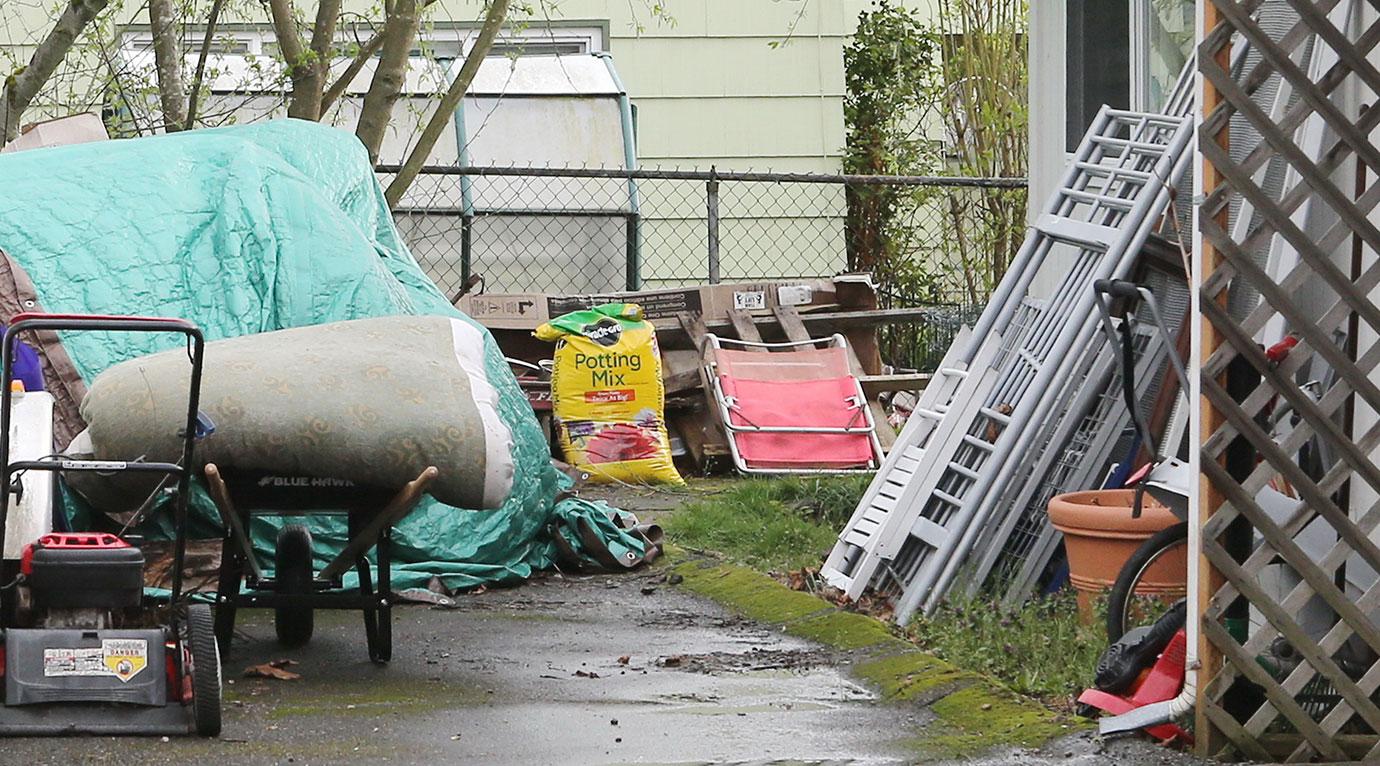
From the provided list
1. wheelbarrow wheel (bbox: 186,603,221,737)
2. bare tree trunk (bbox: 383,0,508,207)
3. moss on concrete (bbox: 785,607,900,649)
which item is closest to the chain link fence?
bare tree trunk (bbox: 383,0,508,207)

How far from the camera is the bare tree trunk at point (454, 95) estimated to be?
1012cm

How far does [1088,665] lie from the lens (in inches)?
214

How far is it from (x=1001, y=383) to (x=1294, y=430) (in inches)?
98.6

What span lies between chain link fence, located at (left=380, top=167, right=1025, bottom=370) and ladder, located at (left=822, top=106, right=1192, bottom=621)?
5.33 metres

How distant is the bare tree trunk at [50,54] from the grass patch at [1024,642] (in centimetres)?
363

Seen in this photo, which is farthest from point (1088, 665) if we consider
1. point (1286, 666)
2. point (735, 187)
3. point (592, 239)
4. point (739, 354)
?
point (735, 187)

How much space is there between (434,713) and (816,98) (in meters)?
9.28

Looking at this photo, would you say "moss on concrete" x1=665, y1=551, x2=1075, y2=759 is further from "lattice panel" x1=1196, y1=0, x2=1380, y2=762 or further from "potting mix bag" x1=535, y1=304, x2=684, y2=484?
"potting mix bag" x1=535, y1=304, x2=684, y2=484

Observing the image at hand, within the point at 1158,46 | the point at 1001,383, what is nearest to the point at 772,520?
the point at 1001,383

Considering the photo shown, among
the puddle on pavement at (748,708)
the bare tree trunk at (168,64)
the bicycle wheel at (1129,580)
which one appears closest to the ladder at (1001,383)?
the bicycle wheel at (1129,580)

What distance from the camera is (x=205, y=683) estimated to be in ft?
15.7

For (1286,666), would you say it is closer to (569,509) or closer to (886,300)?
(569,509)

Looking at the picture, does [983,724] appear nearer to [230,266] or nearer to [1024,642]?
[1024,642]

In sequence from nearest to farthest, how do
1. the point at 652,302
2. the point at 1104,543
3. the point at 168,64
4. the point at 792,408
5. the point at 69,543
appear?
the point at 69,543, the point at 1104,543, the point at 168,64, the point at 792,408, the point at 652,302
